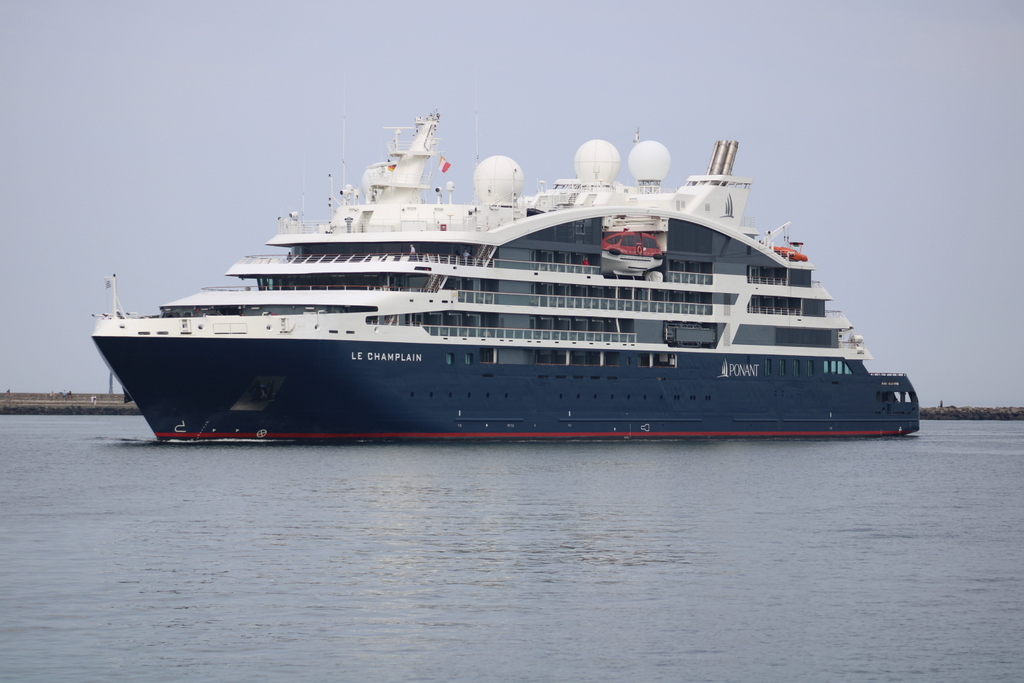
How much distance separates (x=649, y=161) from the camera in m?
73.9

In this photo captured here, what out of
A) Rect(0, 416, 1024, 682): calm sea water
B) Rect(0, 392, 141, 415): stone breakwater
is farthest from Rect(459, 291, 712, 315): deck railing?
Rect(0, 392, 141, 415): stone breakwater

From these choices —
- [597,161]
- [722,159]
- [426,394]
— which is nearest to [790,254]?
[722,159]

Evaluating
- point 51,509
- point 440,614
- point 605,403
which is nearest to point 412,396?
point 605,403

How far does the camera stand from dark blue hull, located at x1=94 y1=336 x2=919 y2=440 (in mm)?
55250

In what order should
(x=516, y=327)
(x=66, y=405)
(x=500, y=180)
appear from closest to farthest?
(x=516, y=327), (x=500, y=180), (x=66, y=405)

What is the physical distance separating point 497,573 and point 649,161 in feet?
155

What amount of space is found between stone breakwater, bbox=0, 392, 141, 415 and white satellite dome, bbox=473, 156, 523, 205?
69.6 metres

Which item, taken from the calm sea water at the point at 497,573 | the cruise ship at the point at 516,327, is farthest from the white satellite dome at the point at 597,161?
the calm sea water at the point at 497,573

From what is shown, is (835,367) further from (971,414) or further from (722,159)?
(971,414)

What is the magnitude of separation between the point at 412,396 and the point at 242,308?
7.84m

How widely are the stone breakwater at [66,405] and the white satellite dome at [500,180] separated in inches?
2740

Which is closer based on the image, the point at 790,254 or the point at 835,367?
the point at 790,254

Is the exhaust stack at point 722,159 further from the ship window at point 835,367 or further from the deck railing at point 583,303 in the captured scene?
the ship window at point 835,367

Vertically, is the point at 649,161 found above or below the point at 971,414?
above
